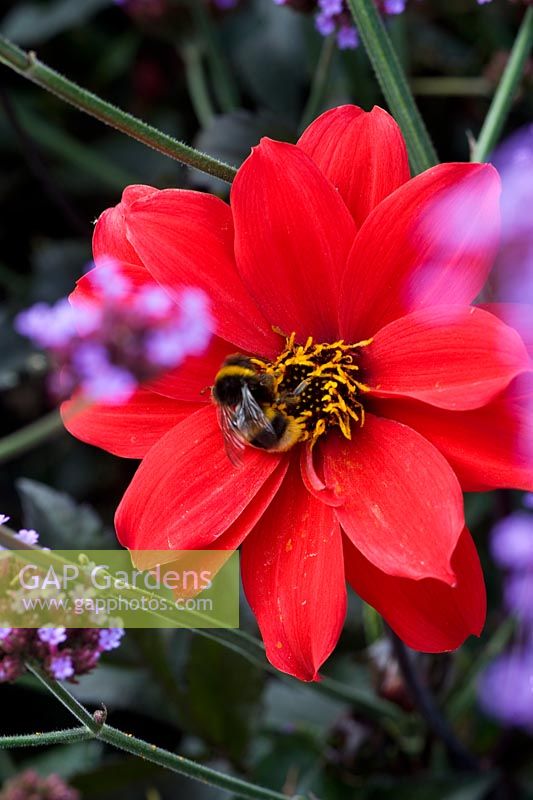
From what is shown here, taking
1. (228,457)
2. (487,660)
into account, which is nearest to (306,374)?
(228,457)

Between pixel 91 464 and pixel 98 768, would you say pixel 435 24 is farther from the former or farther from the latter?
pixel 98 768

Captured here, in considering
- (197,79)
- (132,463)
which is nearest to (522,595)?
(132,463)

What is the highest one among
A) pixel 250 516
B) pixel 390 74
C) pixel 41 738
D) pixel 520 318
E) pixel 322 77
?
pixel 322 77

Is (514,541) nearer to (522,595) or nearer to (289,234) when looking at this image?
(522,595)

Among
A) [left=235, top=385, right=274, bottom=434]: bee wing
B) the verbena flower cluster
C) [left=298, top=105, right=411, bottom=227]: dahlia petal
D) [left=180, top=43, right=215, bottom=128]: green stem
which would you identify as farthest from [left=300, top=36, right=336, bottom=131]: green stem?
the verbena flower cluster

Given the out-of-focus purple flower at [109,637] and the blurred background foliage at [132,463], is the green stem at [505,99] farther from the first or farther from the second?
the out-of-focus purple flower at [109,637]

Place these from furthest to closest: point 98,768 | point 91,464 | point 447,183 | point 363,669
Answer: point 91,464, point 363,669, point 98,768, point 447,183
